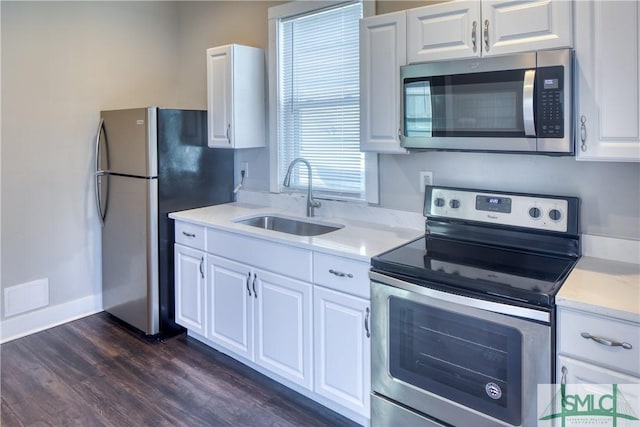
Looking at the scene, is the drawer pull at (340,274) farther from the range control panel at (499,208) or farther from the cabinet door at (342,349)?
the range control panel at (499,208)

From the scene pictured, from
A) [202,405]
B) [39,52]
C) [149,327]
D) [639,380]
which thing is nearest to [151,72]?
[39,52]

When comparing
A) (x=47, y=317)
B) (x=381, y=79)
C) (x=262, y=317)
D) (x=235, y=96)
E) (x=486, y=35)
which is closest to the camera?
(x=486, y=35)

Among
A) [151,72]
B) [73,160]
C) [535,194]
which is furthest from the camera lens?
[151,72]

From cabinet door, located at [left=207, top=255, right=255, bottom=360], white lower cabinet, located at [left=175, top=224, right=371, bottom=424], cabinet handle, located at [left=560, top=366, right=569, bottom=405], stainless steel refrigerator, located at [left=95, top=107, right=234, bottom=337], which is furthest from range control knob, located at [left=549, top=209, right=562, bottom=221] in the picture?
stainless steel refrigerator, located at [left=95, top=107, right=234, bottom=337]

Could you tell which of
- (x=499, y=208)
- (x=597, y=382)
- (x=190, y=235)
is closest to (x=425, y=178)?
(x=499, y=208)

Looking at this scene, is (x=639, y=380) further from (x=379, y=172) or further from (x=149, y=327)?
(x=149, y=327)

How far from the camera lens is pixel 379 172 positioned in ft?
8.83

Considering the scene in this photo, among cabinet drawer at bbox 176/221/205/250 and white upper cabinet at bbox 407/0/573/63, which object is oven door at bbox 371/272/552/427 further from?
cabinet drawer at bbox 176/221/205/250

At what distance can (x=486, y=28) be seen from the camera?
6.26 feet

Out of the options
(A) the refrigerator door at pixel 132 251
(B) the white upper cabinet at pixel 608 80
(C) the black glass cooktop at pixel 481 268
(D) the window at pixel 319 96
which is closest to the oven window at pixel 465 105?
(B) the white upper cabinet at pixel 608 80

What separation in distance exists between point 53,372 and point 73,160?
4.86 feet

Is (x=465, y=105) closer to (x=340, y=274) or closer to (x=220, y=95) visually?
(x=340, y=274)

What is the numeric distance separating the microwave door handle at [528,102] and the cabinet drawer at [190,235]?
1.89 meters

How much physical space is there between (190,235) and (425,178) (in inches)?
58.8
